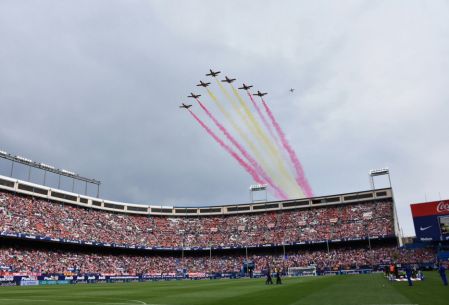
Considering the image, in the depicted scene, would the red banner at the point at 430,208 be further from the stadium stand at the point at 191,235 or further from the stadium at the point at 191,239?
the stadium stand at the point at 191,235

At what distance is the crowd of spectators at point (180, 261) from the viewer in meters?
63.9

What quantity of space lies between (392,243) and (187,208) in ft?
186

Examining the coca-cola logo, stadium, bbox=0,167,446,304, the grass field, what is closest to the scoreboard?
the coca-cola logo

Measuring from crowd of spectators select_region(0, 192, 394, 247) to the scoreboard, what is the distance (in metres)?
7.90

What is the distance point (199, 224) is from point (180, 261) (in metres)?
14.1

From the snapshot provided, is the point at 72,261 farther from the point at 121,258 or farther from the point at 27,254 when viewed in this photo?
the point at 121,258

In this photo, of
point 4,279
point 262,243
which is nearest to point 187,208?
point 262,243

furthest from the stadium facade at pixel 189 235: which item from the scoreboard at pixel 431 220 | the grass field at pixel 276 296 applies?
the grass field at pixel 276 296

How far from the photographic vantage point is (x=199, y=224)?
105 m

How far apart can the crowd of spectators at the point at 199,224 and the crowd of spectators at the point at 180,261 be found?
370 centimetres

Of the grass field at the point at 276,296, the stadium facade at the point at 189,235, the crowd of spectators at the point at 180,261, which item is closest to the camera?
the grass field at the point at 276,296

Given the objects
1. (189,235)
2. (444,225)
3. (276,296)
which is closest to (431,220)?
(444,225)

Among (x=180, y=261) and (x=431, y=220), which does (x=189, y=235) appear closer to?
(x=180, y=261)

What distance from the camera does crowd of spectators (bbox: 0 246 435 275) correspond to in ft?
210
